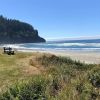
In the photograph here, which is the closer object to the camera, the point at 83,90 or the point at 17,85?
the point at 83,90

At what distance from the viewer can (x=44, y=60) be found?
25.7 m

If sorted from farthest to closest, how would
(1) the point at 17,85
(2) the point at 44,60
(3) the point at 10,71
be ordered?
(2) the point at 44,60 < (3) the point at 10,71 < (1) the point at 17,85

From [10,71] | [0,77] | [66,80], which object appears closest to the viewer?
[66,80]

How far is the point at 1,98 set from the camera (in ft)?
25.1

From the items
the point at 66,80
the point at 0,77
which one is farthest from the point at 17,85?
the point at 0,77

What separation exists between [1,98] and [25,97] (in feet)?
1.89

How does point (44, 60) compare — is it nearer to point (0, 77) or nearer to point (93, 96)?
point (0, 77)

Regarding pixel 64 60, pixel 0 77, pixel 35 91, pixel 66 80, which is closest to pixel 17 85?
pixel 35 91

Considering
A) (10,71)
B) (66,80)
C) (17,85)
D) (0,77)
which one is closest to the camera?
(17,85)

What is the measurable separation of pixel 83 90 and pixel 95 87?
784mm

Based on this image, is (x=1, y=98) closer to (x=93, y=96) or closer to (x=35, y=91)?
(x=35, y=91)

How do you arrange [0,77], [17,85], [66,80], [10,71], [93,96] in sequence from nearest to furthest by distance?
[93,96] → [17,85] → [66,80] → [0,77] → [10,71]

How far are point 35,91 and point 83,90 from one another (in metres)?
1.15

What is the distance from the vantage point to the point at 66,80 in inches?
347
